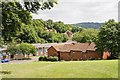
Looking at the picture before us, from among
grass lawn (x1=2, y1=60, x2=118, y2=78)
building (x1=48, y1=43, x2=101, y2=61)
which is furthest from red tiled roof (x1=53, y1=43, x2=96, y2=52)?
grass lawn (x1=2, y1=60, x2=118, y2=78)

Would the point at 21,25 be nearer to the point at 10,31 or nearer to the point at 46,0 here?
the point at 10,31

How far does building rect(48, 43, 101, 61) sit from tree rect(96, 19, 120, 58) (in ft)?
15.5

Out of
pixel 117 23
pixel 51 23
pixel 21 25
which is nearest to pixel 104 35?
pixel 117 23

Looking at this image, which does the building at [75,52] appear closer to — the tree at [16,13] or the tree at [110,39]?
the tree at [110,39]

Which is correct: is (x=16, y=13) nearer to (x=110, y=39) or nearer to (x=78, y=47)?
(x=110, y=39)

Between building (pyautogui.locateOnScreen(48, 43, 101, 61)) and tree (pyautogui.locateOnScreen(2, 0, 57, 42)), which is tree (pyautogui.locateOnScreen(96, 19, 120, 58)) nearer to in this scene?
building (pyautogui.locateOnScreen(48, 43, 101, 61))

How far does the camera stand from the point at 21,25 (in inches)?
951

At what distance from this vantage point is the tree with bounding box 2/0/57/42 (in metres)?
22.2

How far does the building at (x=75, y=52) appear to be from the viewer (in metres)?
67.1

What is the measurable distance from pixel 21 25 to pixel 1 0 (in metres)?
4.50

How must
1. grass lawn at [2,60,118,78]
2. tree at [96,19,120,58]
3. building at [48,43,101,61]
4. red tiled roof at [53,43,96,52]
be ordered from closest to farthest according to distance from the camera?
grass lawn at [2,60,118,78] < tree at [96,19,120,58] < building at [48,43,101,61] < red tiled roof at [53,43,96,52]

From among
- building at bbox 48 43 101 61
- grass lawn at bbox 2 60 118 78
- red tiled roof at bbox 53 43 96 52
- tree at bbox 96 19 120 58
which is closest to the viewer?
grass lawn at bbox 2 60 118 78

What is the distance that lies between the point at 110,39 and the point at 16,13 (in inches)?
1606

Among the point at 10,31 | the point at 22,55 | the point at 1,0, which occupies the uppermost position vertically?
the point at 1,0
